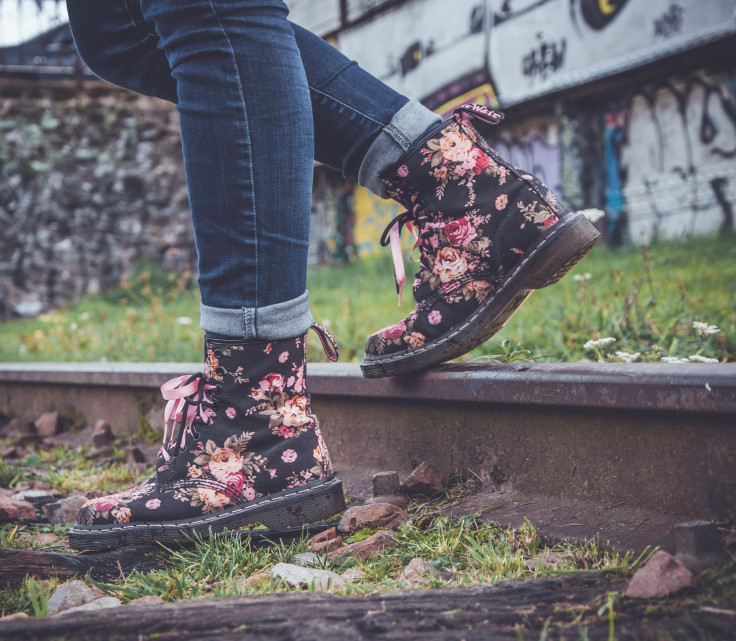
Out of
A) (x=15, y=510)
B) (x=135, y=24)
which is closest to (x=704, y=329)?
(x=135, y=24)

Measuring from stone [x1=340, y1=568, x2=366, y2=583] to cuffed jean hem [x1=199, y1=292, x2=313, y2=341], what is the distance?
19.1 inches

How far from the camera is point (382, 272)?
7367 mm

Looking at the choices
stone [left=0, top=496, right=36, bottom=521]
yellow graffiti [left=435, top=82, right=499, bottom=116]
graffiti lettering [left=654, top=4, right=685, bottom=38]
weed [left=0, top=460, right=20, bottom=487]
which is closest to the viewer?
stone [left=0, top=496, right=36, bottom=521]

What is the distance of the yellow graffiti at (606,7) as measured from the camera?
331 inches

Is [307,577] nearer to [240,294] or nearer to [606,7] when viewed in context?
[240,294]

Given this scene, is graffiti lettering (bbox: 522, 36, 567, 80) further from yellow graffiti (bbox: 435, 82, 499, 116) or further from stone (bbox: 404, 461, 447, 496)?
stone (bbox: 404, 461, 447, 496)

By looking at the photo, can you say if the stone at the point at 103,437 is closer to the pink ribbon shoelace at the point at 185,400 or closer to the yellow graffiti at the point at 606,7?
the pink ribbon shoelace at the point at 185,400

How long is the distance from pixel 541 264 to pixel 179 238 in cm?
1032

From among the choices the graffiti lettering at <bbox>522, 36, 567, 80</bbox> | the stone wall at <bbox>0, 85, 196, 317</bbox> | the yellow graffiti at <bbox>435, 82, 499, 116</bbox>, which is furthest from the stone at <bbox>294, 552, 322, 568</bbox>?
the stone wall at <bbox>0, 85, 196, 317</bbox>

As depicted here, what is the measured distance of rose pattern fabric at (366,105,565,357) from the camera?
1.49 metres

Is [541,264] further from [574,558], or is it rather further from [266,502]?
[266,502]

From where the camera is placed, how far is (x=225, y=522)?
1436 mm

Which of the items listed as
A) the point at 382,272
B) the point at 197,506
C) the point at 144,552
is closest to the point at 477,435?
the point at 197,506

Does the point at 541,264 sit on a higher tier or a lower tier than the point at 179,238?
lower
